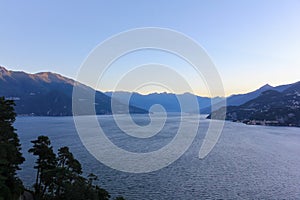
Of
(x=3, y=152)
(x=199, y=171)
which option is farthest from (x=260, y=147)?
(x=3, y=152)

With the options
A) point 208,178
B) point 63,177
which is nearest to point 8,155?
point 63,177

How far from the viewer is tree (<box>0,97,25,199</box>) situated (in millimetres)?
19781

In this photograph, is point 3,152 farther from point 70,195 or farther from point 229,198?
point 229,198

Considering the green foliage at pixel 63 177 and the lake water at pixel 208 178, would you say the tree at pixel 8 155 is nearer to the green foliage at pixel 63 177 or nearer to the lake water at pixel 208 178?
the green foliage at pixel 63 177

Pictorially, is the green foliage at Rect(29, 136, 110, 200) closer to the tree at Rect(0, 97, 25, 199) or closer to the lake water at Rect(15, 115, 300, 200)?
the tree at Rect(0, 97, 25, 199)

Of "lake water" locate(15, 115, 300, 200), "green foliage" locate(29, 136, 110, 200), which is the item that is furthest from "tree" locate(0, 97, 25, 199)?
"lake water" locate(15, 115, 300, 200)

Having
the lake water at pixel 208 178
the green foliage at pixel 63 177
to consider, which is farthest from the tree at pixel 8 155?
the lake water at pixel 208 178

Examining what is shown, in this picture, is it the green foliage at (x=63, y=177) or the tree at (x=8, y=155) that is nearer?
the tree at (x=8, y=155)

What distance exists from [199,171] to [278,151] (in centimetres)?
3899

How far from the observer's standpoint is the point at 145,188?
141ft

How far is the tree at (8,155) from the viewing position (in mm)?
19781

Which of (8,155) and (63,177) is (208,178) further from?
(8,155)

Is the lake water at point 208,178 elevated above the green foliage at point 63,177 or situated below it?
below

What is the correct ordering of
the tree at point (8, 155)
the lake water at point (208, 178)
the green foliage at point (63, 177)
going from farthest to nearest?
the lake water at point (208, 178) → the green foliage at point (63, 177) → the tree at point (8, 155)
